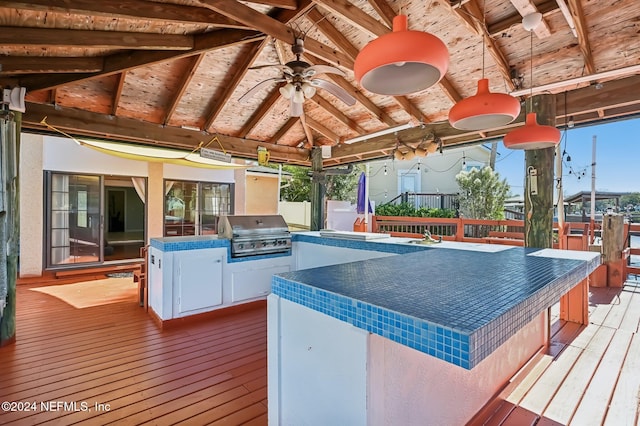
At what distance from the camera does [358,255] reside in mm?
3686

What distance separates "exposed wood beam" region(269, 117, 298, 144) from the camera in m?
5.87

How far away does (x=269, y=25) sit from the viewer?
298 cm

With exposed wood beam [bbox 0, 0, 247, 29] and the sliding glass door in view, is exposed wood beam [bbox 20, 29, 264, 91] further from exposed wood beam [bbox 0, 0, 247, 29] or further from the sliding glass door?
the sliding glass door

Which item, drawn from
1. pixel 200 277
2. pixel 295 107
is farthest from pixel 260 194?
pixel 295 107

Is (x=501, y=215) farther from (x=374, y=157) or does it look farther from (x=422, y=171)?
(x=374, y=157)

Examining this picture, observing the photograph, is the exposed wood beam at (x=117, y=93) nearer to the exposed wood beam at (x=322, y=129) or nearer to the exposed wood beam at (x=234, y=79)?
the exposed wood beam at (x=234, y=79)

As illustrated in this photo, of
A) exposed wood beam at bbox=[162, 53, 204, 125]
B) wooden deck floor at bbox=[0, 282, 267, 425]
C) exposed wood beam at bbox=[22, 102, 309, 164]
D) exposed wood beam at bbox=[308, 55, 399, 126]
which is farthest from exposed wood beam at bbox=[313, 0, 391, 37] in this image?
exposed wood beam at bbox=[22, 102, 309, 164]

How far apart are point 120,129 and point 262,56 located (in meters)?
2.33

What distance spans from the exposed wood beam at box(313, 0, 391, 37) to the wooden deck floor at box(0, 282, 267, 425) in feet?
10.2

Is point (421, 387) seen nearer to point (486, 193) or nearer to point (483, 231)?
point (483, 231)

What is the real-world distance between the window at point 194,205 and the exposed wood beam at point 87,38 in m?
5.25

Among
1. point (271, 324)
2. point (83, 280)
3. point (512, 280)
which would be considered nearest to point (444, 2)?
point (512, 280)

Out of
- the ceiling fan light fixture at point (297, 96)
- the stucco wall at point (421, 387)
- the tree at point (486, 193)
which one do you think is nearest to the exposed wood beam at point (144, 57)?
the ceiling fan light fixture at point (297, 96)

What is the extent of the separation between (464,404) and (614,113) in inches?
160
